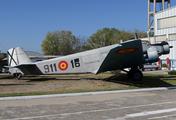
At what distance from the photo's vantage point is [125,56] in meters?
11.8

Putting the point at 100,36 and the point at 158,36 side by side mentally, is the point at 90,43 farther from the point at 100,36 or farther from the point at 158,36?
the point at 158,36

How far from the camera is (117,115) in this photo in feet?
18.6

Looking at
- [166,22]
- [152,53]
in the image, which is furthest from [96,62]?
[166,22]

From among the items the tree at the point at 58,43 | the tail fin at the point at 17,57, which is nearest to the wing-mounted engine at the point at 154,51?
the tail fin at the point at 17,57

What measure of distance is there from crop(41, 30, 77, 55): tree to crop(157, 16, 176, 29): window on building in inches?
1608

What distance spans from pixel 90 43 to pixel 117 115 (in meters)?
61.8

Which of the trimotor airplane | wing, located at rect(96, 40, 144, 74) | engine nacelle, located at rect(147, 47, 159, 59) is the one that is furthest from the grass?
engine nacelle, located at rect(147, 47, 159, 59)

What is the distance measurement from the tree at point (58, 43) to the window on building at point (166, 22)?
40853 millimetres

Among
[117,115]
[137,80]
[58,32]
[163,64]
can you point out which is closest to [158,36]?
[163,64]

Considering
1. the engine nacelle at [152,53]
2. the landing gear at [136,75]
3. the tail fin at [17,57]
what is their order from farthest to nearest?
the tail fin at [17,57]
the landing gear at [136,75]
the engine nacelle at [152,53]

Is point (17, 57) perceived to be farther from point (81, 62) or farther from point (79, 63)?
point (81, 62)

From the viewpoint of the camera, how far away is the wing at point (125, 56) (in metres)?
10.2

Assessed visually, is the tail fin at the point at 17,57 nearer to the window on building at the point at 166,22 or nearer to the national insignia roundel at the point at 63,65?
the national insignia roundel at the point at 63,65

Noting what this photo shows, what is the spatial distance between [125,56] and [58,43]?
57496 millimetres
